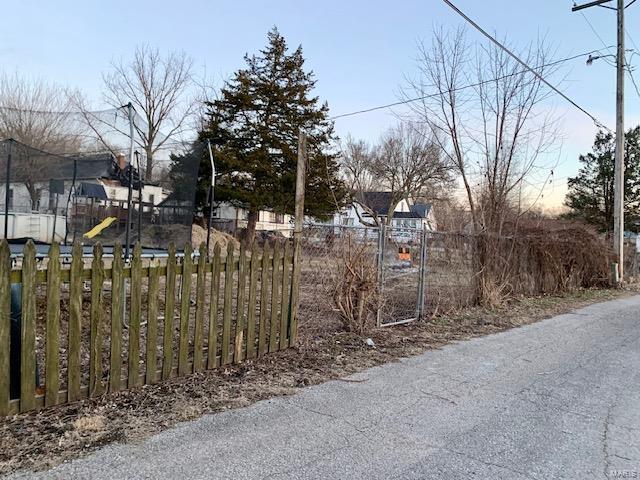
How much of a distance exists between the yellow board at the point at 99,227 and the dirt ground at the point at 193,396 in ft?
10.3

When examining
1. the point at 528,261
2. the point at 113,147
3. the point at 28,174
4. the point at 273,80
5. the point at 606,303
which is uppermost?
the point at 273,80

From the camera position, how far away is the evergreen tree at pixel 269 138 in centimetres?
2441

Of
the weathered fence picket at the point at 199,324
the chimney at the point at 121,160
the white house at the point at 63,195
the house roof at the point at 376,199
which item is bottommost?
the weathered fence picket at the point at 199,324

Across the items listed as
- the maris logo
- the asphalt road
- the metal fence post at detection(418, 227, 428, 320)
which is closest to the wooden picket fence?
the asphalt road

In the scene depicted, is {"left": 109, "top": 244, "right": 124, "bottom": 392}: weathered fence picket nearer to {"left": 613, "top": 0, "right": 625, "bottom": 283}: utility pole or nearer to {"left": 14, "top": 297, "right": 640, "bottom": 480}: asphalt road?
{"left": 14, "top": 297, "right": 640, "bottom": 480}: asphalt road

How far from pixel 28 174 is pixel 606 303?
1213cm

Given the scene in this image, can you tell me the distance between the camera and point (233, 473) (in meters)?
2.63

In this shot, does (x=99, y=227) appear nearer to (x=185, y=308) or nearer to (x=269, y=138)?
(x=185, y=308)

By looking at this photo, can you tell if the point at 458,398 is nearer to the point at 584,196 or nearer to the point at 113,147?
the point at 113,147

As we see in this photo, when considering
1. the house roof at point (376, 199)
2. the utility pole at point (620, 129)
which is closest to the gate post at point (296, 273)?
the utility pole at point (620, 129)

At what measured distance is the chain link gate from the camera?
702 cm

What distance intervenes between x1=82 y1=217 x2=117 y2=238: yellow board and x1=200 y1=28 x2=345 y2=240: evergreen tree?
1759cm

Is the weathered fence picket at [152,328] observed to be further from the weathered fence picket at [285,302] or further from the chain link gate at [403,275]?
the chain link gate at [403,275]

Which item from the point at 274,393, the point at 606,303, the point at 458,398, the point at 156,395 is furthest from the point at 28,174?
the point at 606,303
